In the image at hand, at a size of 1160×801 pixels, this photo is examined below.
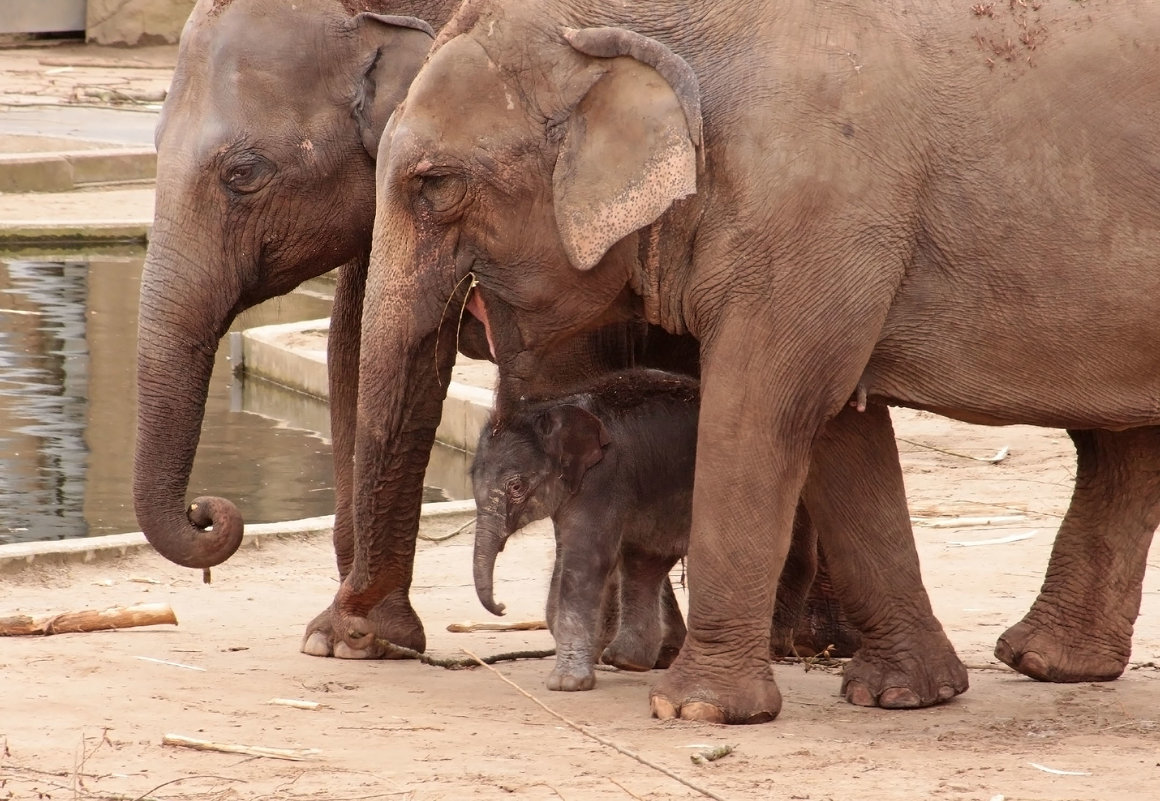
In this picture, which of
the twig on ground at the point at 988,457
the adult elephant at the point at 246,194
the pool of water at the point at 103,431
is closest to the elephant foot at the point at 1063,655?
the adult elephant at the point at 246,194

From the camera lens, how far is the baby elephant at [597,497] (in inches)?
223

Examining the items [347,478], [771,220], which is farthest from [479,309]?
[347,478]

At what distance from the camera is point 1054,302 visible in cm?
522

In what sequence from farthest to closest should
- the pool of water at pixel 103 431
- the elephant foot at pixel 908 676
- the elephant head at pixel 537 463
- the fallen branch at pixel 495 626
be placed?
1. the pool of water at pixel 103 431
2. the fallen branch at pixel 495 626
3. the elephant head at pixel 537 463
4. the elephant foot at pixel 908 676

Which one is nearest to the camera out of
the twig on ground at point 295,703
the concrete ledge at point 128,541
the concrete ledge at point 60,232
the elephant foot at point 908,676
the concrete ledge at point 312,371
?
the twig on ground at point 295,703

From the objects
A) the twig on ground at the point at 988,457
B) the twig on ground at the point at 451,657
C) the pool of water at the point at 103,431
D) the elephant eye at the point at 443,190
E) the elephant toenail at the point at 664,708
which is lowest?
the pool of water at the point at 103,431

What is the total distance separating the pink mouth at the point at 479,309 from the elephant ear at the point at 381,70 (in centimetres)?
95

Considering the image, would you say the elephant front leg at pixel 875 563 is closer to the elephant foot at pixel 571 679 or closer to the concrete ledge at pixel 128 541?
the elephant foot at pixel 571 679

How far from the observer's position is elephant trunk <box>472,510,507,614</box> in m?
5.62

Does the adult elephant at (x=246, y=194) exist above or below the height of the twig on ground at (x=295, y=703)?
above

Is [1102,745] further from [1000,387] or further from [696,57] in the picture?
[696,57]

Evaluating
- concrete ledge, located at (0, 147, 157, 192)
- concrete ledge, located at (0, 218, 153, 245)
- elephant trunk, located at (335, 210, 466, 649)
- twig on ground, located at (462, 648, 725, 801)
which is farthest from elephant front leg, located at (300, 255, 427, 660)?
concrete ledge, located at (0, 147, 157, 192)

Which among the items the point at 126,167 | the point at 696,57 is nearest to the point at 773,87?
the point at 696,57

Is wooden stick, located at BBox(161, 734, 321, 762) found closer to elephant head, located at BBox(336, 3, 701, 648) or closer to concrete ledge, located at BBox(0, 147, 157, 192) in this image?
elephant head, located at BBox(336, 3, 701, 648)
